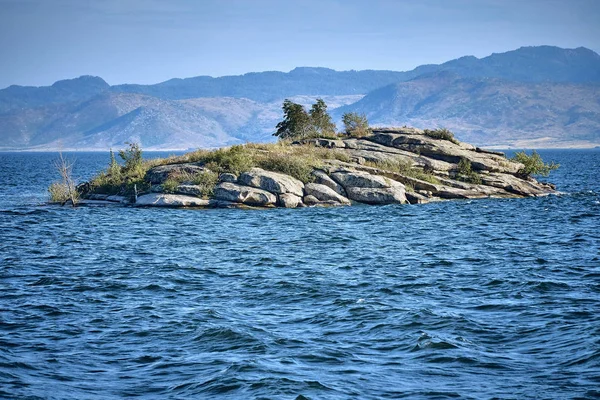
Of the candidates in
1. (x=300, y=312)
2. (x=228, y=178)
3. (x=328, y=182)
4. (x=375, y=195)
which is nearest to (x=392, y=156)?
(x=375, y=195)

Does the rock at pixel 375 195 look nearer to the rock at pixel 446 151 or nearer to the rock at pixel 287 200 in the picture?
the rock at pixel 287 200

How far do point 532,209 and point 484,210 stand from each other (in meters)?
3.53

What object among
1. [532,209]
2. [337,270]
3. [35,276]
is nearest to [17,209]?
[35,276]

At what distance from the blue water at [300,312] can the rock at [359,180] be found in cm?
1123

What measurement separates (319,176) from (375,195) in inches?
171

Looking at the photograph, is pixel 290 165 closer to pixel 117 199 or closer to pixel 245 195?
pixel 245 195

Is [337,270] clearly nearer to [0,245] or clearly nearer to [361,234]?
[361,234]

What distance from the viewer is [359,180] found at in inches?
2007

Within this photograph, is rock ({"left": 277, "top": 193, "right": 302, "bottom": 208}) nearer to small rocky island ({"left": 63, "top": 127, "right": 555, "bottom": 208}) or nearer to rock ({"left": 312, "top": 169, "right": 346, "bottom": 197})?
small rocky island ({"left": 63, "top": 127, "right": 555, "bottom": 208})

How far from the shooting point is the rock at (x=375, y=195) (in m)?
50.4

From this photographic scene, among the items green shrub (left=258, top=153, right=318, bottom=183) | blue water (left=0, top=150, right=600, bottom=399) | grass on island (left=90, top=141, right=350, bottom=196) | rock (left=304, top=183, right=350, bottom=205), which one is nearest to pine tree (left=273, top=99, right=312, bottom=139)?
grass on island (left=90, top=141, right=350, bottom=196)

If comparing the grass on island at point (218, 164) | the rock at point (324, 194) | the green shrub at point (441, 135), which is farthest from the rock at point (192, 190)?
the green shrub at point (441, 135)

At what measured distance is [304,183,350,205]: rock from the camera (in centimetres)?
4997

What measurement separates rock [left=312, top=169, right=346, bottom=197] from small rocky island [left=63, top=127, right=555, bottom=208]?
0.07m
